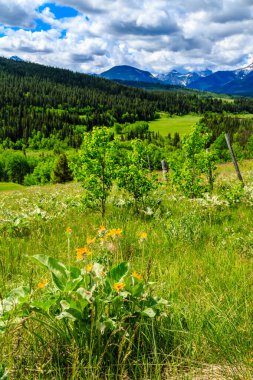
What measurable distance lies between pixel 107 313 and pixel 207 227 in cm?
469

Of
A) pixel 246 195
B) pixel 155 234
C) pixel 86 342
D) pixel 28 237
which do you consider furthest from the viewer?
pixel 246 195

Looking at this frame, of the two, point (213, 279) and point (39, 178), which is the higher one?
point (213, 279)

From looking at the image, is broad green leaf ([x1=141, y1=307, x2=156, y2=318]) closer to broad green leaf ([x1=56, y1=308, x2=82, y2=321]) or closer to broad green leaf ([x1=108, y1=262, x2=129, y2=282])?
broad green leaf ([x1=108, y1=262, x2=129, y2=282])

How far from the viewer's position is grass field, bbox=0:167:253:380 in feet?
7.71

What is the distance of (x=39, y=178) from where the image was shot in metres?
141

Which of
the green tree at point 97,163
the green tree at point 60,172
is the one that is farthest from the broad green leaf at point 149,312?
the green tree at point 60,172

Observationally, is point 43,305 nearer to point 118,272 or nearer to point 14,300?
point 14,300

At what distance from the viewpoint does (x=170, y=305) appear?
2.70 metres

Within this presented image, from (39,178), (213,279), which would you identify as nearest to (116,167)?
(213,279)

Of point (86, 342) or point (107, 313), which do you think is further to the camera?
point (107, 313)

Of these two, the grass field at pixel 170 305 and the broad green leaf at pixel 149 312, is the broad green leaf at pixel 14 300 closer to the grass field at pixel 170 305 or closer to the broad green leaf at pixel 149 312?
the grass field at pixel 170 305

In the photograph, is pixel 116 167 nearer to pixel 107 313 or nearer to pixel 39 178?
pixel 107 313

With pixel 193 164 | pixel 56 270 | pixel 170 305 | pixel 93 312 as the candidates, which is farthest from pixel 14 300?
pixel 193 164

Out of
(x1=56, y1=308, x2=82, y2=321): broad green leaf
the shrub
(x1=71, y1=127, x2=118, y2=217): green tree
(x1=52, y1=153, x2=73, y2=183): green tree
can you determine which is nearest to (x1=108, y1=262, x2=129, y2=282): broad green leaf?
the shrub
